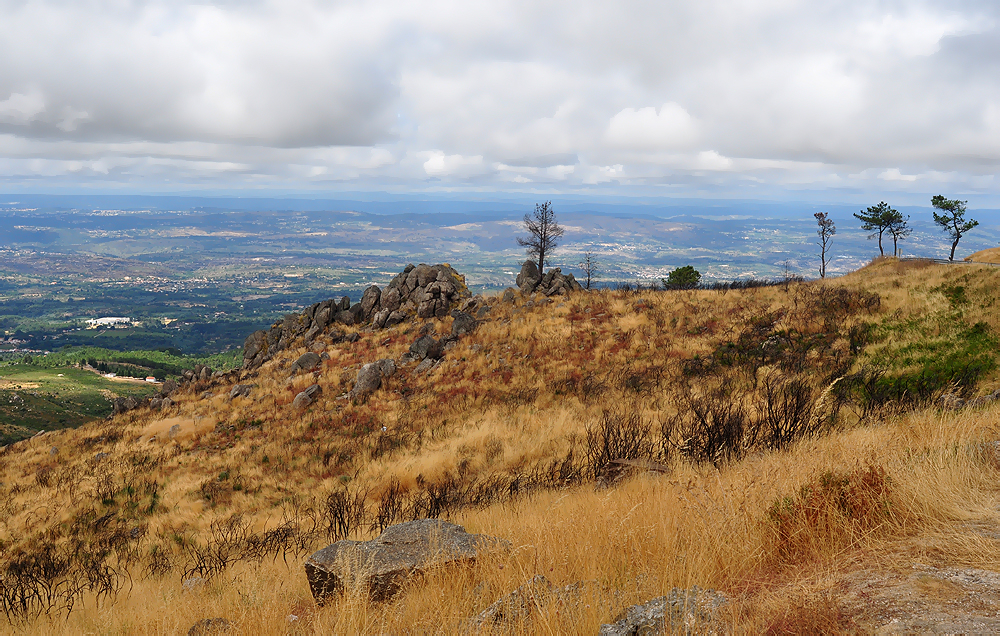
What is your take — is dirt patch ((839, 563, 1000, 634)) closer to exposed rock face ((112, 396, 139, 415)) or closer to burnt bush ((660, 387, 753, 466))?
burnt bush ((660, 387, 753, 466))

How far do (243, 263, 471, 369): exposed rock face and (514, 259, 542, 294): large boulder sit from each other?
3482 millimetres

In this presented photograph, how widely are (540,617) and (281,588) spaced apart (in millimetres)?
3172

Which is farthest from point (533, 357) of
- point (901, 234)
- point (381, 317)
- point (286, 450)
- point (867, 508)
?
point (901, 234)

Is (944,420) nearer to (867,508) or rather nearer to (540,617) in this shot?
(867,508)

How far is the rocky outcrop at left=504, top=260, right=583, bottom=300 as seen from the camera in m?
27.7

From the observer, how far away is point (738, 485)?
4766mm

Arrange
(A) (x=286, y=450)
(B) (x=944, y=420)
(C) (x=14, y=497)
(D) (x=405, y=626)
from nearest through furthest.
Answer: (D) (x=405, y=626), (B) (x=944, y=420), (C) (x=14, y=497), (A) (x=286, y=450)

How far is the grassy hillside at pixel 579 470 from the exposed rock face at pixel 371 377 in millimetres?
645

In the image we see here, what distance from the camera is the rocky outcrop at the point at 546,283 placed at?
27.7 m

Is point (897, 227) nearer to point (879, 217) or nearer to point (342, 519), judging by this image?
point (879, 217)

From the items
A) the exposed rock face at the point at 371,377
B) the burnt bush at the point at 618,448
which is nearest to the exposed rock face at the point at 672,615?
the burnt bush at the point at 618,448

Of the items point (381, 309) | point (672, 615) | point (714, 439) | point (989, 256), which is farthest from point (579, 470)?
point (989, 256)

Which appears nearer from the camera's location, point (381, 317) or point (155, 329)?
point (381, 317)

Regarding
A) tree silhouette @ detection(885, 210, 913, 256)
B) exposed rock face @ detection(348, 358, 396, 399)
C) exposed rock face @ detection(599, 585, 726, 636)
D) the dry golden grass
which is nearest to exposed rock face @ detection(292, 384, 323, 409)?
exposed rock face @ detection(348, 358, 396, 399)
